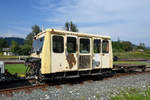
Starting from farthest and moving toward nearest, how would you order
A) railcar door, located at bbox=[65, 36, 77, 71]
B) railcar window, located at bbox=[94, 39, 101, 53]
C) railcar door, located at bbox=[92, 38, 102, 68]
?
railcar window, located at bbox=[94, 39, 101, 53]
railcar door, located at bbox=[92, 38, 102, 68]
railcar door, located at bbox=[65, 36, 77, 71]

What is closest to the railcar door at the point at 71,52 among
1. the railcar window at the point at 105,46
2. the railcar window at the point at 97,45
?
the railcar window at the point at 97,45

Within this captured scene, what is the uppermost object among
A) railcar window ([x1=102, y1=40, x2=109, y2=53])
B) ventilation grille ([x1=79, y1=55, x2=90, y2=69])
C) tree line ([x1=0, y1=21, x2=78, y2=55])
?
tree line ([x1=0, y1=21, x2=78, y2=55])

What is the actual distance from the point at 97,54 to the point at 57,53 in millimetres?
2860

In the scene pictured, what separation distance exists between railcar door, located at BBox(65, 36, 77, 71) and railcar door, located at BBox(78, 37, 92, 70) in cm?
35

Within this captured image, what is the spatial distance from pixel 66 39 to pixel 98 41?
2.44 m

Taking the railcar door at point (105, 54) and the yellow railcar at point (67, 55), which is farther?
the railcar door at point (105, 54)

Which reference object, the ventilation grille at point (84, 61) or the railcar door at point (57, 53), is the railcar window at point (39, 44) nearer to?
the railcar door at point (57, 53)

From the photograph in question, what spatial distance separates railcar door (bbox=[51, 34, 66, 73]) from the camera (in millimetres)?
7481

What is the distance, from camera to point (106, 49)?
9.87 meters

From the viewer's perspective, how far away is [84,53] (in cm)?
858

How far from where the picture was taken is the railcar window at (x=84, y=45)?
8.53m

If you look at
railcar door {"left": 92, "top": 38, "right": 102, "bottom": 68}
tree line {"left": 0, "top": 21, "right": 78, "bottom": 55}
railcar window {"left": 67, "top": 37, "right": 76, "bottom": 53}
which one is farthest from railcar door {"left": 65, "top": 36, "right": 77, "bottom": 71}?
tree line {"left": 0, "top": 21, "right": 78, "bottom": 55}

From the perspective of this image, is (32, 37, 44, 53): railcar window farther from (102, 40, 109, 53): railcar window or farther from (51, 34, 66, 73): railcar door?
(102, 40, 109, 53): railcar window

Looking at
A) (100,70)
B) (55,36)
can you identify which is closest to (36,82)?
(55,36)
